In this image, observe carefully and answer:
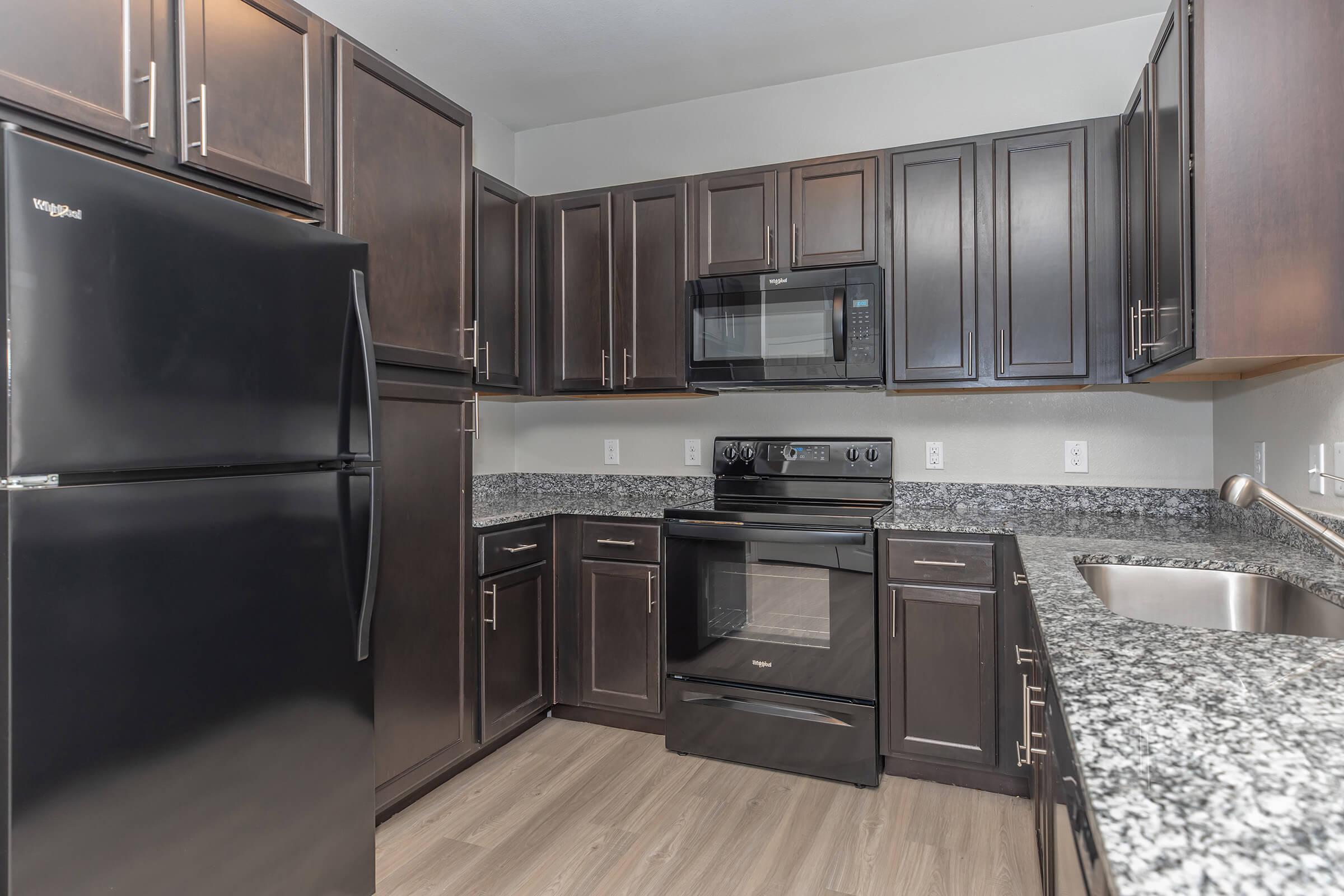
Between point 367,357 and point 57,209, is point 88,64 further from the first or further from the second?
point 367,357

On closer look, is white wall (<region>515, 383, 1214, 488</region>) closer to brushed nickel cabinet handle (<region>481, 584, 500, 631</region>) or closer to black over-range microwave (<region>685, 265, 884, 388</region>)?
black over-range microwave (<region>685, 265, 884, 388</region>)

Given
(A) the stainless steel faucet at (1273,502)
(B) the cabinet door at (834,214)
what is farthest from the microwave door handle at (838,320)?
(A) the stainless steel faucet at (1273,502)

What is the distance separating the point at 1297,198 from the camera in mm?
1502

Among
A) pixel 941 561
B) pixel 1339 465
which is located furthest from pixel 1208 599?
pixel 941 561

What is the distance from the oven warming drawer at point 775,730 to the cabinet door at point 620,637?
0.48 ft

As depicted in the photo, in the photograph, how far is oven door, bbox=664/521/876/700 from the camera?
2.47 m

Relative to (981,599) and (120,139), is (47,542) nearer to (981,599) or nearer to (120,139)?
(120,139)

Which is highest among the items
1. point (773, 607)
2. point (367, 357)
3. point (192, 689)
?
point (367, 357)

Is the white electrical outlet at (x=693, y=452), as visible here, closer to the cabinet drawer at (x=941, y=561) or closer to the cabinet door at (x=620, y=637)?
the cabinet door at (x=620, y=637)

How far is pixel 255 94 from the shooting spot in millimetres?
1717

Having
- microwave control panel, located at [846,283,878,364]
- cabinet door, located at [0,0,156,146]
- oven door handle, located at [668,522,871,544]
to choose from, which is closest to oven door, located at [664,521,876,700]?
oven door handle, located at [668,522,871,544]

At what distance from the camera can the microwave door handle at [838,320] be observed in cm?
262

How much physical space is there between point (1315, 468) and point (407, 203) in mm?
2460

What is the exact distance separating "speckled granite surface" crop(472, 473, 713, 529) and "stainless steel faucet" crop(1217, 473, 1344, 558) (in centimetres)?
192
